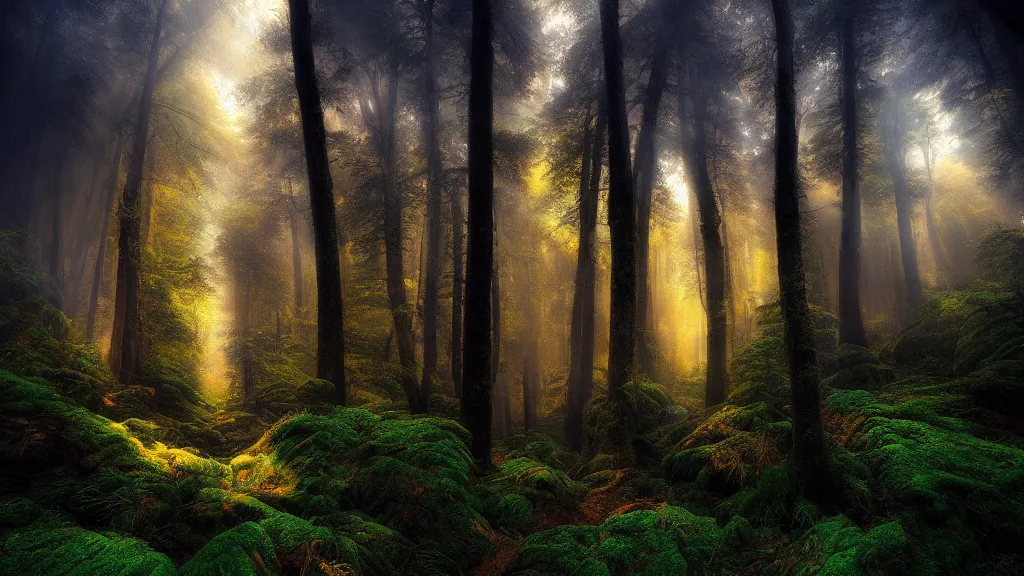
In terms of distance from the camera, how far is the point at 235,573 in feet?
7.75

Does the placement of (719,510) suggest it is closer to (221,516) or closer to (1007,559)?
(1007,559)

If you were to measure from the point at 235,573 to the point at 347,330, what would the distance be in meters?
11.1

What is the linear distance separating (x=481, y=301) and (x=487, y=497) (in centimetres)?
279

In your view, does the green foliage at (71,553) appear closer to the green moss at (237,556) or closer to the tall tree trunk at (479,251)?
the green moss at (237,556)

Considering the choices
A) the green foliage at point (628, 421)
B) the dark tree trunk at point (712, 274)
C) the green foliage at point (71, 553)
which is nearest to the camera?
the green foliage at point (71, 553)

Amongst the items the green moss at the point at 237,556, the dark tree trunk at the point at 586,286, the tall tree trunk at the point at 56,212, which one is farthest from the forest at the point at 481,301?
the tall tree trunk at the point at 56,212

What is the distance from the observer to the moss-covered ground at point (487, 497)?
2.83m

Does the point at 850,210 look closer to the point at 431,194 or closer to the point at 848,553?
the point at 431,194

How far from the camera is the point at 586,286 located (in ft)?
44.1

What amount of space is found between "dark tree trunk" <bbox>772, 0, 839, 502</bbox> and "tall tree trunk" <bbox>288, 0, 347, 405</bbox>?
22.8ft

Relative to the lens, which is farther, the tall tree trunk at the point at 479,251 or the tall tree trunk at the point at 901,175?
the tall tree trunk at the point at 901,175

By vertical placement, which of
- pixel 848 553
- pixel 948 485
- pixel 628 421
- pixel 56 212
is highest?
pixel 56 212

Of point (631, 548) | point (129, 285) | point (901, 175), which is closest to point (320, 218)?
point (129, 285)

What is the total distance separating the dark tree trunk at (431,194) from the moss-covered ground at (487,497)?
6.75 m
